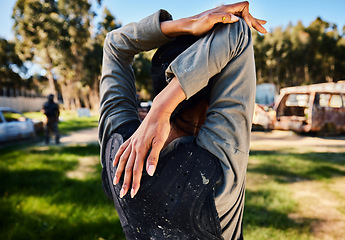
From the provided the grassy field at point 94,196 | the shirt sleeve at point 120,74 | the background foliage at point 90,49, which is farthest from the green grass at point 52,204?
the background foliage at point 90,49

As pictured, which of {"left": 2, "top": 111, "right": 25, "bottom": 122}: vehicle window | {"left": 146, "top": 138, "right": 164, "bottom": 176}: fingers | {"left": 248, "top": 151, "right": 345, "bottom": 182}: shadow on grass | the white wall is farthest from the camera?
the white wall

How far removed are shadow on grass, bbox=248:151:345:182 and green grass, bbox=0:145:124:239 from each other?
3.23 meters

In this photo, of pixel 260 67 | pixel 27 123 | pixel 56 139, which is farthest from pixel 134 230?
pixel 260 67

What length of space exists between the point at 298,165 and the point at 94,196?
4392 millimetres

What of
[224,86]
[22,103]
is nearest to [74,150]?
[224,86]

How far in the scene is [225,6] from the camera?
81cm

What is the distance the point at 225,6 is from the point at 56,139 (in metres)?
9.18

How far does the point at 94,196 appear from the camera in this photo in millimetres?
3936

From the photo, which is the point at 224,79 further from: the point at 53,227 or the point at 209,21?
the point at 53,227

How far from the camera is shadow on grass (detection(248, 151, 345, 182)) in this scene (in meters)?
4.73

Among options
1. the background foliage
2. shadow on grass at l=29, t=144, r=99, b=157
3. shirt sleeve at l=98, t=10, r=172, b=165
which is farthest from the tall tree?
shirt sleeve at l=98, t=10, r=172, b=165

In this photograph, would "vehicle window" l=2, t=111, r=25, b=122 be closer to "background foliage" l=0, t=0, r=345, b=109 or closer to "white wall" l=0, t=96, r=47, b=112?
"background foliage" l=0, t=0, r=345, b=109

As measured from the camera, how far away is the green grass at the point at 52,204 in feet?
9.74

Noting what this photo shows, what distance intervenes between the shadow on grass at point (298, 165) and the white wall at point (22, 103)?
27.5 meters
